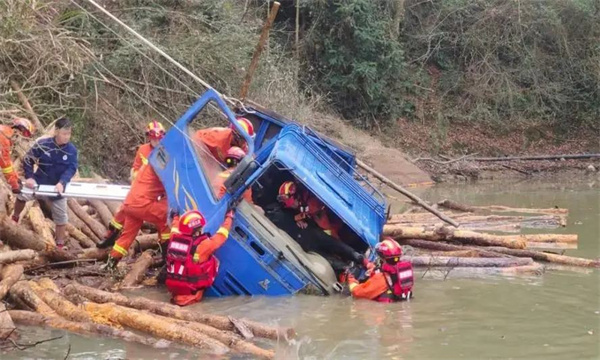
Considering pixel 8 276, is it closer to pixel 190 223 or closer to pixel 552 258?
pixel 190 223

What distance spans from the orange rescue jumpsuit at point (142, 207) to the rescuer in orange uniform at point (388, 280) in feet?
7.55

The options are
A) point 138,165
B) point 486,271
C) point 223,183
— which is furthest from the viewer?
point 138,165

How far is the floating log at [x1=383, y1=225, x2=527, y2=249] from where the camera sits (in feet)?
33.8

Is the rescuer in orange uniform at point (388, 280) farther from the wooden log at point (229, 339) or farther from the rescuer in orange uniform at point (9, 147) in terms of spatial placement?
the rescuer in orange uniform at point (9, 147)

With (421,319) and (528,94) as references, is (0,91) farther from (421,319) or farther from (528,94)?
(528,94)

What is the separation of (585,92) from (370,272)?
86.6 feet

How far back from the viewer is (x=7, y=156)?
28.5 ft

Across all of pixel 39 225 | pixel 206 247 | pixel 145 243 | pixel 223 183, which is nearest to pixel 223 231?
pixel 206 247

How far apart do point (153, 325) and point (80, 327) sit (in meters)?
0.63

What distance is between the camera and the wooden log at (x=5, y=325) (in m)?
5.83

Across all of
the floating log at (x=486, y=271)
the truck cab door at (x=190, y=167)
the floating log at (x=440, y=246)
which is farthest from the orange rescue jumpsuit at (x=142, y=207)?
the floating log at (x=440, y=246)

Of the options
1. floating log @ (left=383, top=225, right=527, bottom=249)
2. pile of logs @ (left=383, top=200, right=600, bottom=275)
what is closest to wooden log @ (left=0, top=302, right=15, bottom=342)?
pile of logs @ (left=383, top=200, right=600, bottom=275)

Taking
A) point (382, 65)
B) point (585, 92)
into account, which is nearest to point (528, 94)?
point (585, 92)

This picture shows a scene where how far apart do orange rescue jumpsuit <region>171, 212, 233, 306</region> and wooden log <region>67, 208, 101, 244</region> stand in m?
2.76
